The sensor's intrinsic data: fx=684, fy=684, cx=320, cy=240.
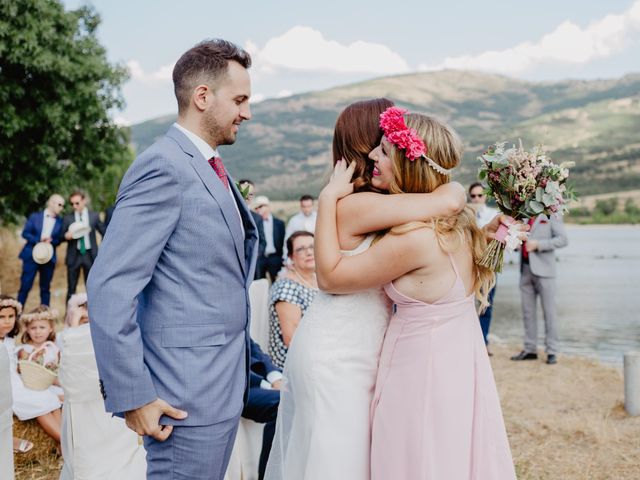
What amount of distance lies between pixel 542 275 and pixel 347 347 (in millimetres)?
6466

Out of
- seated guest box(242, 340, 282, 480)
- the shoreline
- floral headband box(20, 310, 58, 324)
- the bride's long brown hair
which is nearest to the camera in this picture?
the bride's long brown hair

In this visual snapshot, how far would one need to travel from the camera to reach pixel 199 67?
2307mm

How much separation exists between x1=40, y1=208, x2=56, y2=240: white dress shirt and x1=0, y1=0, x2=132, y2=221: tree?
7065 millimetres

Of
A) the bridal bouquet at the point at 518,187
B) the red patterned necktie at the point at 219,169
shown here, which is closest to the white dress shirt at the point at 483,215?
the bridal bouquet at the point at 518,187

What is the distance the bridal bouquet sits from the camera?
2710 mm

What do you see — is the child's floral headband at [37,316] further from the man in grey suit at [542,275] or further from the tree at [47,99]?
the tree at [47,99]

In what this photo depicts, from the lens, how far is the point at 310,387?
9.11 feet

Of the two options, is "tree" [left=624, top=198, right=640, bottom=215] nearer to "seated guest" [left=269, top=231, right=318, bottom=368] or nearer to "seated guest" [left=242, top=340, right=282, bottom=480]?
"seated guest" [left=269, top=231, right=318, bottom=368]

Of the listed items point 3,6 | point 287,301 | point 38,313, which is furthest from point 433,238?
point 3,6

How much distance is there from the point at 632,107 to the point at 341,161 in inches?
8504

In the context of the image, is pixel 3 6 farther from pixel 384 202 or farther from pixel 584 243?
pixel 584 243

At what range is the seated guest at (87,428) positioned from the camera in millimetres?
4164

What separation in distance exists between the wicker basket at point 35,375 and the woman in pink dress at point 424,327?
3.05m

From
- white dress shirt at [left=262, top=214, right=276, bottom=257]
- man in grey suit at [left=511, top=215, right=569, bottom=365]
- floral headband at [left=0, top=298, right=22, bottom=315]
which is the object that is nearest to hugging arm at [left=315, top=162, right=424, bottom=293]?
floral headband at [left=0, top=298, right=22, bottom=315]
